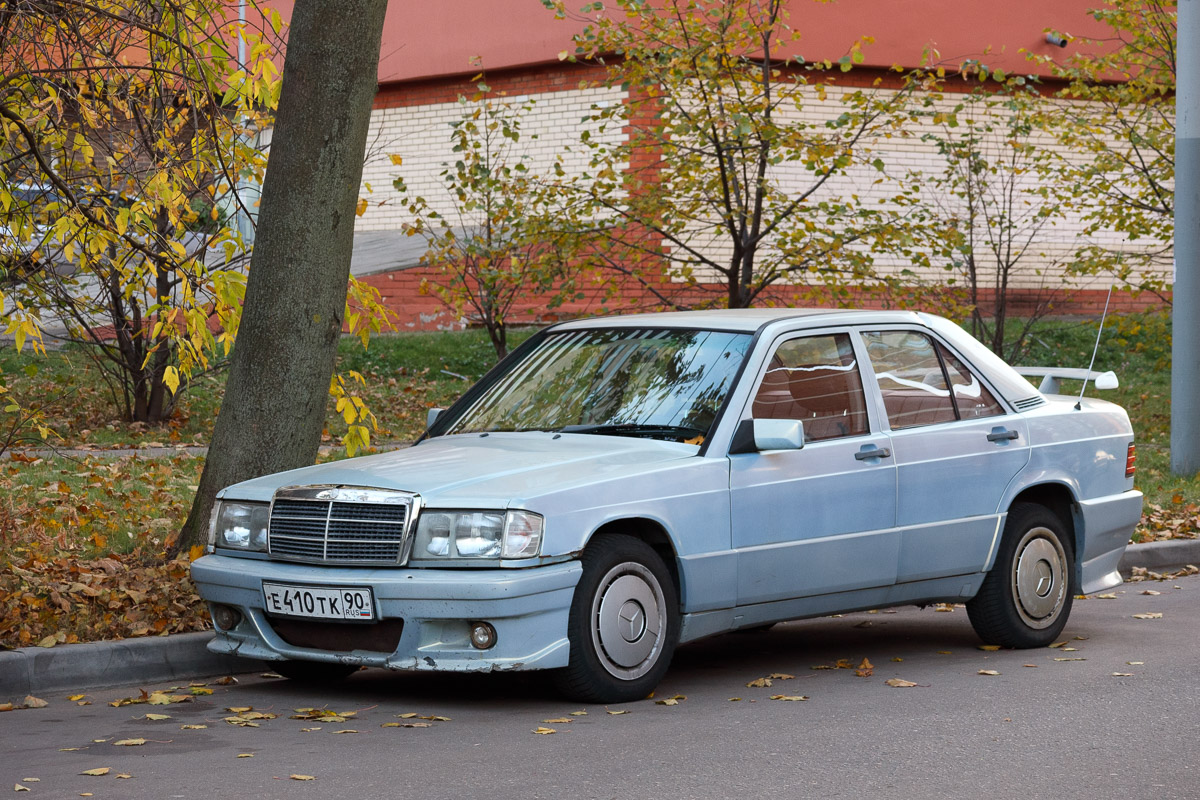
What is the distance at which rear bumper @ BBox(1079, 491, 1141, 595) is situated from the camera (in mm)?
7773

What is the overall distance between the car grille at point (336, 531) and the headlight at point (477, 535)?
0.33 ft

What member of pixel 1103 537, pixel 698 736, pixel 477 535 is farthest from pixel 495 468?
pixel 1103 537

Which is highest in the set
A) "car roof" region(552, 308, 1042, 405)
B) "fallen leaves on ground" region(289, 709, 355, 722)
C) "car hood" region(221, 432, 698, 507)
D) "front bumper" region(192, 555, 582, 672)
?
"car roof" region(552, 308, 1042, 405)

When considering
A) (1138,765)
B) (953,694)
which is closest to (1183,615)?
(953,694)

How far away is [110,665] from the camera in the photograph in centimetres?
670

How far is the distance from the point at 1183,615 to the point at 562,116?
17.1 metres

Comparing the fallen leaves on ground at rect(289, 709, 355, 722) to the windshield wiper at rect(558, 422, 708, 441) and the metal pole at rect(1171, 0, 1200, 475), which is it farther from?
the metal pole at rect(1171, 0, 1200, 475)

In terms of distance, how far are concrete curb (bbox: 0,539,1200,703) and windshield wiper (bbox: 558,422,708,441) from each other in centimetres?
185

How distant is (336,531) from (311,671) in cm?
96

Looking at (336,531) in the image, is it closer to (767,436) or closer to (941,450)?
(767,436)

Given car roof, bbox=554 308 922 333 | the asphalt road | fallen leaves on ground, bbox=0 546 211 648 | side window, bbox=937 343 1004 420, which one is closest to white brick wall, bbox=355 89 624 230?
fallen leaves on ground, bbox=0 546 211 648

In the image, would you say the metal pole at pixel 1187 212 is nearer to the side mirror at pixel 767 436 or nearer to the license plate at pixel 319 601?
the side mirror at pixel 767 436

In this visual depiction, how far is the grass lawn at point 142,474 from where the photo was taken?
24.4 ft

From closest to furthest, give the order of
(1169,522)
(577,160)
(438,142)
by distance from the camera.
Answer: (1169,522) < (577,160) < (438,142)
